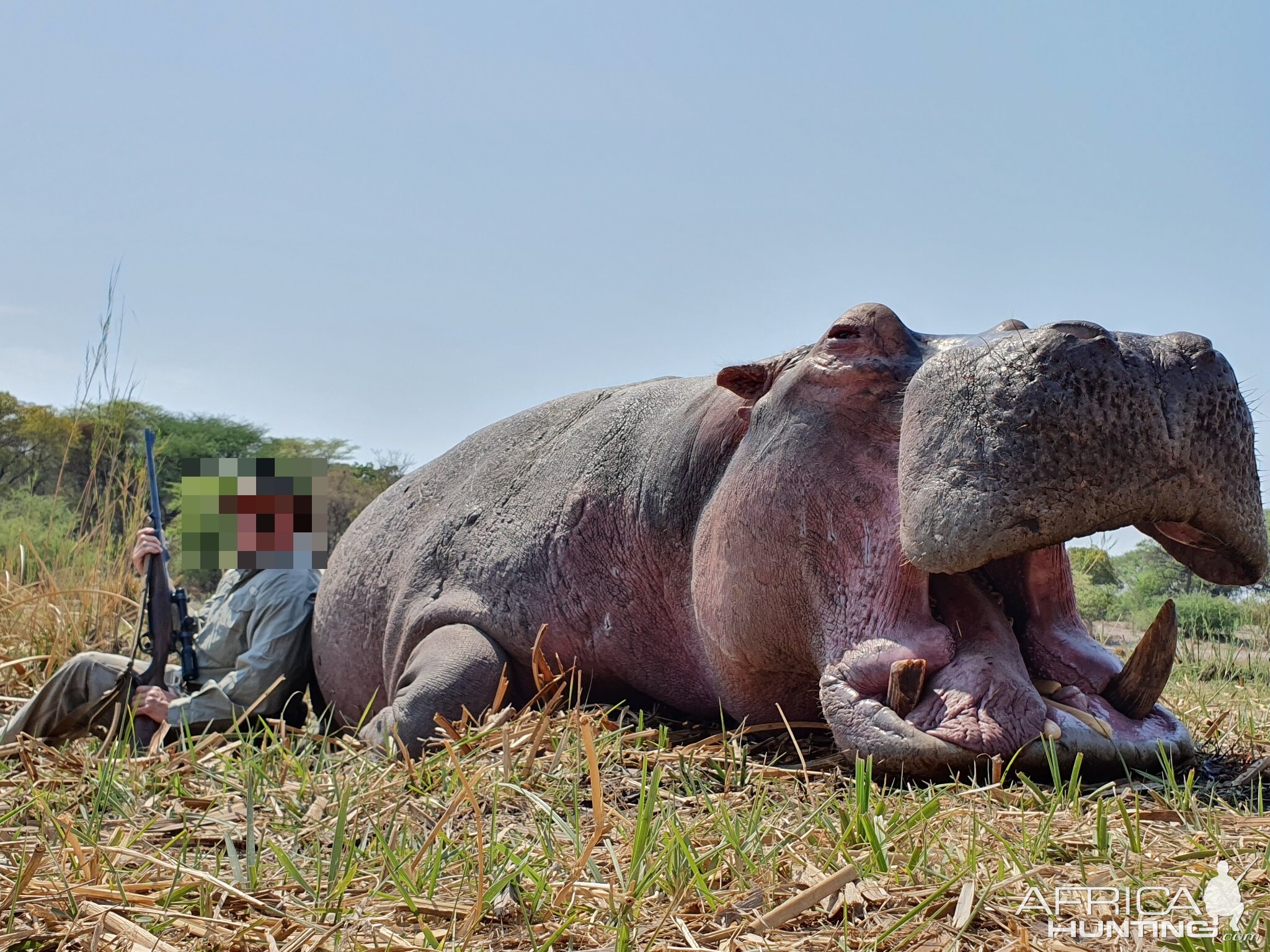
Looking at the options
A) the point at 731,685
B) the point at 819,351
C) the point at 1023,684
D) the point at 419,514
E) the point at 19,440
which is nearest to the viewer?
the point at 1023,684

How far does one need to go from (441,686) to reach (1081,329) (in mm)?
1790

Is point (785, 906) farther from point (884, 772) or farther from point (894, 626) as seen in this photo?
point (894, 626)

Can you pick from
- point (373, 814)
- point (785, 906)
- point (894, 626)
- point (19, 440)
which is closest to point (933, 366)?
point (894, 626)

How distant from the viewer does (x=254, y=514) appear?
431 cm

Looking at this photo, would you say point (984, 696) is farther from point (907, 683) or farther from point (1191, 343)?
point (1191, 343)

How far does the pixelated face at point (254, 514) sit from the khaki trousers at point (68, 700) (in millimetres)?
535

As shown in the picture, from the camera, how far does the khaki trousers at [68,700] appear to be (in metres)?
3.72

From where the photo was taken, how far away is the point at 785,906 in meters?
1.40

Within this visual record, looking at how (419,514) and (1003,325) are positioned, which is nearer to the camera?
(1003,325)

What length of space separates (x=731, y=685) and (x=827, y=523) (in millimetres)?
551

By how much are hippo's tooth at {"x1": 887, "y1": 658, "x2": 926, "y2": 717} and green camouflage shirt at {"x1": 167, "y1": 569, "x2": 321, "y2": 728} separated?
2438 mm

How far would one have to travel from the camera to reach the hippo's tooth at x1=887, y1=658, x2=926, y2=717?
2.13 m

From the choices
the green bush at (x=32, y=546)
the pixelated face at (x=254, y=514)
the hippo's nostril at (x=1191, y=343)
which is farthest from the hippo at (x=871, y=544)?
the green bush at (x=32, y=546)

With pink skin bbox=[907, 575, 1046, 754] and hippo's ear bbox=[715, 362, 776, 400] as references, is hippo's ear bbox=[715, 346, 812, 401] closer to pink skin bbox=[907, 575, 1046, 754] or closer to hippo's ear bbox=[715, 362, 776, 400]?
hippo's ear bbox=[715, 362, 776, 400]
